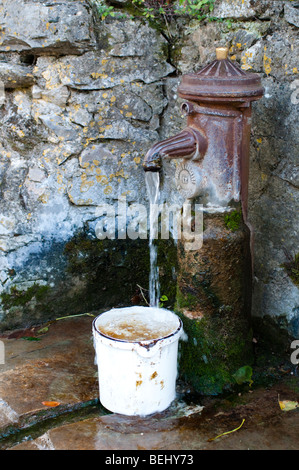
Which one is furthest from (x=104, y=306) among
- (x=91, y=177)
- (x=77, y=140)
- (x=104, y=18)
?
(x=104, y=18)

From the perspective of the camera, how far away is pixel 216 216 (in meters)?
2.49

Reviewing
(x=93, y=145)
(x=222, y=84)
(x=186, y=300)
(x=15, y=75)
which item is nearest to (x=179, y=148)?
(x=222, y=84)

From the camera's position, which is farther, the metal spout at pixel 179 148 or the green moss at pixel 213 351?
the green moss at pixel 213 351

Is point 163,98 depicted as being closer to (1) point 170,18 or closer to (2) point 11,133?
(1) point 170,18

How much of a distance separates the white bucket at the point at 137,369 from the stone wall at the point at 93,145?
692 mm

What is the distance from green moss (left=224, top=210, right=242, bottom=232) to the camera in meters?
2.49

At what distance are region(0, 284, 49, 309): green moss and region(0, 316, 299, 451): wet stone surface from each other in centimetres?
35

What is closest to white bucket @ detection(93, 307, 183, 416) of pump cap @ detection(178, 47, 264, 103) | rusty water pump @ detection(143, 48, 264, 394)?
rusty water pump @ detection(143, 48, 264, 394)

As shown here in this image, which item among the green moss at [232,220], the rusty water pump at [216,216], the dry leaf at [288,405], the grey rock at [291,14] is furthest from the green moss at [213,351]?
the grey rock at [291,14]

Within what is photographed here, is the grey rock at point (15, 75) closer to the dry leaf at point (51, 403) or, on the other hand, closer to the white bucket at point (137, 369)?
the white bucket at point (137, 369)

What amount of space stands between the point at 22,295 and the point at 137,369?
106 centimetres

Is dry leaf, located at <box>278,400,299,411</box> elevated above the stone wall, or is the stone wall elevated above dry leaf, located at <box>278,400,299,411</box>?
the stone wall

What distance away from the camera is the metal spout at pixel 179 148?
232 centimetres

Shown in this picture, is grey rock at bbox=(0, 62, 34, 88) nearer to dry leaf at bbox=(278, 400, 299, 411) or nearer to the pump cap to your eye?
the pump cap
